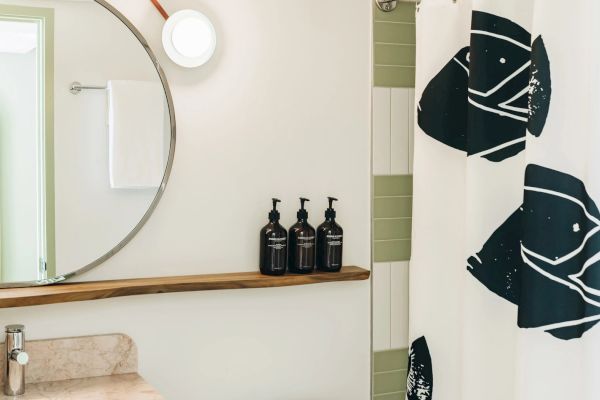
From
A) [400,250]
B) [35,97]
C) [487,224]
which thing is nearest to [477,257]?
[487,224]

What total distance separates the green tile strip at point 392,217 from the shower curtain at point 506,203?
0.22 m

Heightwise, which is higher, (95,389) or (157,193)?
(157,193)

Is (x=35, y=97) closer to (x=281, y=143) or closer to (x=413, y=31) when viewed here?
(x=281, y=143)

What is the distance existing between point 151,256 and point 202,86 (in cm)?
48

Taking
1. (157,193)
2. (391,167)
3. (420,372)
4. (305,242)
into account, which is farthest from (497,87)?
(157,193)

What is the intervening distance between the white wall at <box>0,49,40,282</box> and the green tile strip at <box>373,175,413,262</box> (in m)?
0.97

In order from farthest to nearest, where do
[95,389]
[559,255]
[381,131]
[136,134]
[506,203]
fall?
[381,131], [136,134], [95,389], [506,203], [559,255]

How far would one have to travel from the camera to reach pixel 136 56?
5.76 ft

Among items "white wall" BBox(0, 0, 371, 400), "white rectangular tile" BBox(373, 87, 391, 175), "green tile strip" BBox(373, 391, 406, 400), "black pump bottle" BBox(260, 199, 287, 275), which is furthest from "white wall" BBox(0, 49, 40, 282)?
"green tile strip" BBox(373, 391, 406, 400)

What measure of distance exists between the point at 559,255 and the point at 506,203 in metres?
0.24

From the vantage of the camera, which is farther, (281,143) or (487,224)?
(281,143)

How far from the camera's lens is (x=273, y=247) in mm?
1848

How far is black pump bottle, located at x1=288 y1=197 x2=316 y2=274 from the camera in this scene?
6.17 feet

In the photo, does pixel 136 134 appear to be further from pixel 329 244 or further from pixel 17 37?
pixel 329 244
